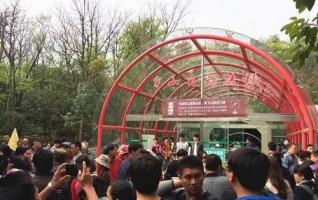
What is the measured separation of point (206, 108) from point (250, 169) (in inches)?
420

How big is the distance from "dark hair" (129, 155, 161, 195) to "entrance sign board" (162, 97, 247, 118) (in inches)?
397

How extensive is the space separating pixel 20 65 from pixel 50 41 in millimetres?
2824

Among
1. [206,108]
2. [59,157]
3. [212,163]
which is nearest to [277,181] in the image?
[212,163]

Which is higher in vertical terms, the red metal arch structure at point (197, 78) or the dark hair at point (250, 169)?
the red metal arch structure at point (197, 78)

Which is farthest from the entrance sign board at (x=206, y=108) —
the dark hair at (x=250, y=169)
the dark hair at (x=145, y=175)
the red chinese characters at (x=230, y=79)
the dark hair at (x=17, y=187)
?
the dark hair at (x=17, y=187)

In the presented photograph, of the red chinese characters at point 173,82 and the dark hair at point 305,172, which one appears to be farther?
the red chinese characters at point 173,82

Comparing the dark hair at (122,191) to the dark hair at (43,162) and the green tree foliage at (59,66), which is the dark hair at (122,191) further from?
the green tree foliage at (59,66)

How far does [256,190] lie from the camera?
2824mm

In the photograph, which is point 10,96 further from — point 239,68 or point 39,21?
point 239,68

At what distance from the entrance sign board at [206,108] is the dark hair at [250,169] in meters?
10.3

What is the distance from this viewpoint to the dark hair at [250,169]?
283 cm

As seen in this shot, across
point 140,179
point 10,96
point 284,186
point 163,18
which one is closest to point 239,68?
point 284,186

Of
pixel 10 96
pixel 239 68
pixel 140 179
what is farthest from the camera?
pixel 10 96

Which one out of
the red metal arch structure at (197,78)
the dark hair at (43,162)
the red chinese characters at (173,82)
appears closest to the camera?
the dark hair at (43,162)
